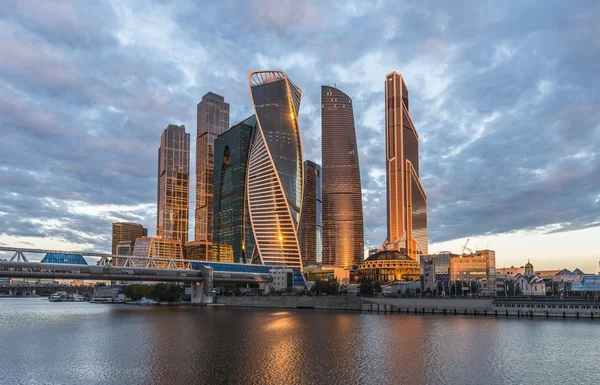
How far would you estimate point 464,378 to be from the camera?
43250mm

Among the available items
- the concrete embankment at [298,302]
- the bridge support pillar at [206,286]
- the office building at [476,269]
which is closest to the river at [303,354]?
the concrete embankment at [298,302]

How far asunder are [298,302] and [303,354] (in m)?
98.3

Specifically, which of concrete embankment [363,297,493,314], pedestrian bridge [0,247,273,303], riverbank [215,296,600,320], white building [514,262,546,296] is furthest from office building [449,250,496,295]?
pedestrian bridge [0,247,273,303]

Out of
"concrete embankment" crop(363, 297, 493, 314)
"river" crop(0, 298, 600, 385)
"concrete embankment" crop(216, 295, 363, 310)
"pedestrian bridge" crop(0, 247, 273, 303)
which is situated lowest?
"concrete embankment" crop(216, 295, 363, 310)

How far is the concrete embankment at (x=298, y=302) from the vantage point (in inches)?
5383

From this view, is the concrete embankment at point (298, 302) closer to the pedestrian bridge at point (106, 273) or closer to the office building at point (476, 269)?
the pedestrian bridge at point (106, 273)

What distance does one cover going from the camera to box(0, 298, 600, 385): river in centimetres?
4388

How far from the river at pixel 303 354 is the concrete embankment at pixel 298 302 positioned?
5175 centimetres

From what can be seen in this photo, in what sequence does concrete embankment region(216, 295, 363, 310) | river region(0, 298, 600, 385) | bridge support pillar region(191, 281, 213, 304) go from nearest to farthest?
river region(0, 298, 600, 385), concrete embankment region(216, 295, 363, 310), bridge support pillar region(191, 281, 213, 304)

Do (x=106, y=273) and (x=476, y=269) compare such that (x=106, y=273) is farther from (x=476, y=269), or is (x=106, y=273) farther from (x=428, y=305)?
(x=476, y=269)

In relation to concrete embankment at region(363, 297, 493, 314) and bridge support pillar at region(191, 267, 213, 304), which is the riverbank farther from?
bridge support pillar at region(191, 267, 213, 304)

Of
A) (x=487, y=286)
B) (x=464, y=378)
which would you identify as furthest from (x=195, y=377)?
(x=487, y=286)

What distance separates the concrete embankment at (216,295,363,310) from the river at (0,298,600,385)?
170 feet

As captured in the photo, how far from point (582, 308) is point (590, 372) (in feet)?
199
